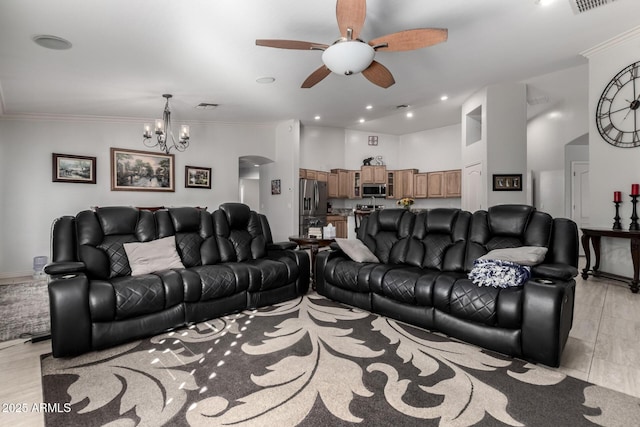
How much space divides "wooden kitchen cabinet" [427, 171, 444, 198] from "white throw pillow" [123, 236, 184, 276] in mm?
7096

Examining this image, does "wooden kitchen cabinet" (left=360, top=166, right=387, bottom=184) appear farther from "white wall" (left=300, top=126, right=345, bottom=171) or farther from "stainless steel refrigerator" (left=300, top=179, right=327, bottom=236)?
"stainless steel refrigerator" (left=300, top=179, right=327, bottom=236)

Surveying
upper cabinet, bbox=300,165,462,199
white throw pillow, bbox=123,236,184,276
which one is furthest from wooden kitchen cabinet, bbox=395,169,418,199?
white throw pillow, bbox=123,236,184,276

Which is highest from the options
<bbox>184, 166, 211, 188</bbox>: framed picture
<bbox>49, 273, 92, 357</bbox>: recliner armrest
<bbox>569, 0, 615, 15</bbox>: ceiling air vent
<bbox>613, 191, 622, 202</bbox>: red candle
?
<bbox>569, 0, 615, 15</bbox>: ceiling air vent

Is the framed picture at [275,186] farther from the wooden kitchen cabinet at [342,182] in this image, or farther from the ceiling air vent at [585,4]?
the ceiling air vent at [585,4]

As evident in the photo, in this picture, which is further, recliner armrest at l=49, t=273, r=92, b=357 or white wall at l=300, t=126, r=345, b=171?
white wall at l=300, t=126, r=345, b=171

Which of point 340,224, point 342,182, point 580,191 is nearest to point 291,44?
point 340,224

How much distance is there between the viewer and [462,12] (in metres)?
3.24

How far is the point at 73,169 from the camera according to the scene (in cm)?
557

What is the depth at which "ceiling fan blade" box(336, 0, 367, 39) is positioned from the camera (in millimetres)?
2469

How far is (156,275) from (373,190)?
6.99m

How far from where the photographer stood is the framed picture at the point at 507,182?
564 cm

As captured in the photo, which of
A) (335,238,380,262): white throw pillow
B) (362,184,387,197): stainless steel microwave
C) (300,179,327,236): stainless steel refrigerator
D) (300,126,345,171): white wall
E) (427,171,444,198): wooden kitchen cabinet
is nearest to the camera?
(335,238,380,262): white throw pillow

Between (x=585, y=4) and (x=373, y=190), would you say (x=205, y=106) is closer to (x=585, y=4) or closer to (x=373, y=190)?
(x=373, y=190)

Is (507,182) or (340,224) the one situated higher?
(507,182)
